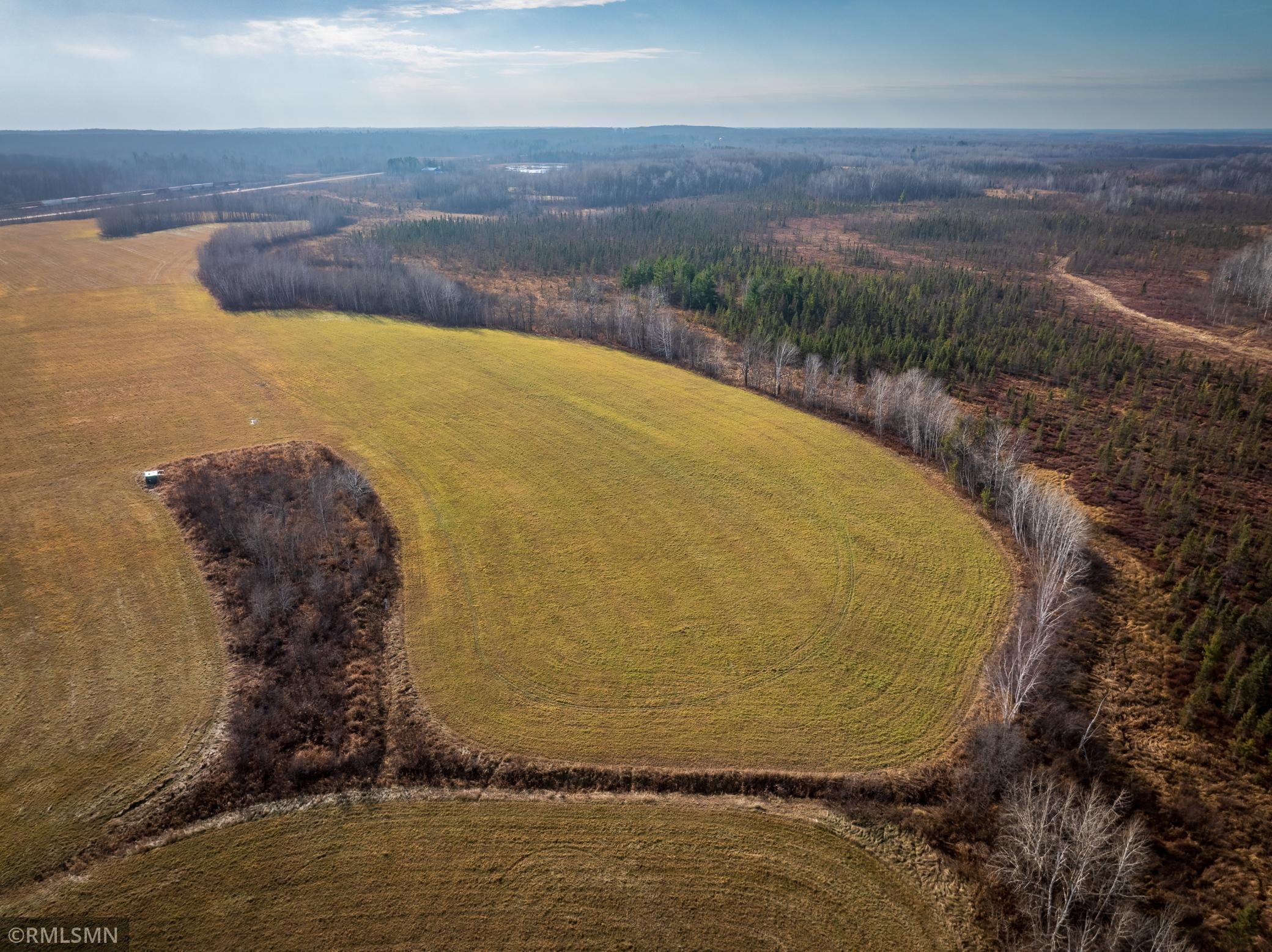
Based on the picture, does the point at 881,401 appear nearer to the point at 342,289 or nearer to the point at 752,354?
the point at 752,354

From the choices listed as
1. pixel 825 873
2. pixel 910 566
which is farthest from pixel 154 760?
pixel 910 566

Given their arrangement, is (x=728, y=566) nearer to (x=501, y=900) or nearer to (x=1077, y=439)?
(x=501, y=900)

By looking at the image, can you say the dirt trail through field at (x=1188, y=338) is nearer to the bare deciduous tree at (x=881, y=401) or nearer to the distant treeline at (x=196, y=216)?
the bare deciduous tree at (x=881, y=401)

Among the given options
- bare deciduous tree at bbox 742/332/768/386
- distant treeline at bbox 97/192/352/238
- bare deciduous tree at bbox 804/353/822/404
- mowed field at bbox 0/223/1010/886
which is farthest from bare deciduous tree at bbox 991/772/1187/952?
distant treeline at bbox 97/192/352/238

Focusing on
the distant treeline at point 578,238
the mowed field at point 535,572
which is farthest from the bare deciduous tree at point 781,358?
the distant treeline at point 578,238

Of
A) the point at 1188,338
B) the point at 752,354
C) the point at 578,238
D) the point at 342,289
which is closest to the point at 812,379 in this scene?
the point at 752,354

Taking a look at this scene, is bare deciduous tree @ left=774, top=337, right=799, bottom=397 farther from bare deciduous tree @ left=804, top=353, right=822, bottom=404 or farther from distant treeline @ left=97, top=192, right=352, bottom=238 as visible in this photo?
distant treeline @ left=97, top=192, right=352, bottom=238
